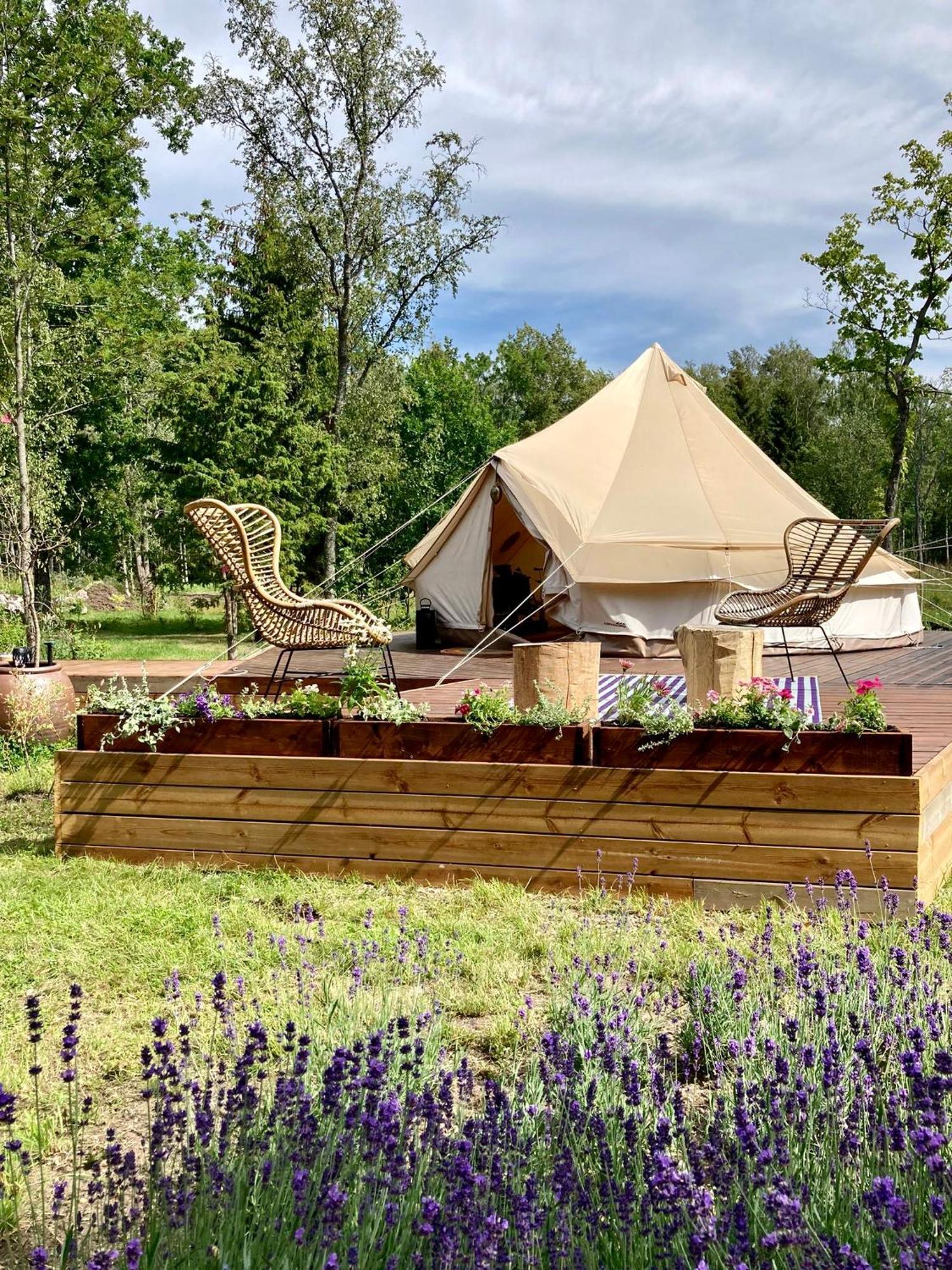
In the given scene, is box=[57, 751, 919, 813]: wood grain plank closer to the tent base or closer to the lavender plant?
the lavender plant

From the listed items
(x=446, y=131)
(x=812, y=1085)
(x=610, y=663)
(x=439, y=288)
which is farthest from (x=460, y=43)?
(x=812, y=1085)

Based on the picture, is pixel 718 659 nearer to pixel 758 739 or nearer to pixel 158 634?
pixel 758 739

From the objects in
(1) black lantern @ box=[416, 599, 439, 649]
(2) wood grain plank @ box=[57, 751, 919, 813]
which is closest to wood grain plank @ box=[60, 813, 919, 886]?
(2) wood grain plank @ box=[57, 751, 919, 813]

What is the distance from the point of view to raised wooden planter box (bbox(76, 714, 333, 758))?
3453 millimetres

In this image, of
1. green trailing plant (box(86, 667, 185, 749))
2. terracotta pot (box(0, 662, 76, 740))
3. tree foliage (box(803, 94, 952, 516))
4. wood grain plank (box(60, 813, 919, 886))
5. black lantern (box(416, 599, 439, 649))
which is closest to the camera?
wood grain plank (box(60, 813, 919, 886))

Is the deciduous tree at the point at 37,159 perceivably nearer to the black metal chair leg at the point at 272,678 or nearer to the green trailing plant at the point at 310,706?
the black metal chair leg at the point at 272,678

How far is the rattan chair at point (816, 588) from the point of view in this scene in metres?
5.61

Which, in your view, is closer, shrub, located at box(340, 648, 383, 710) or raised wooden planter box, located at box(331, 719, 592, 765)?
raised wooden planter box, located at box(331, 719, 592, 765)

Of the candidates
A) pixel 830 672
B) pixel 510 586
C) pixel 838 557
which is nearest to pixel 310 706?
pixel 838 557

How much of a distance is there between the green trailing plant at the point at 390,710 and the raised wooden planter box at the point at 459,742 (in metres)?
0.03

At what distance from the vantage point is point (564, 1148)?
59.5 inches

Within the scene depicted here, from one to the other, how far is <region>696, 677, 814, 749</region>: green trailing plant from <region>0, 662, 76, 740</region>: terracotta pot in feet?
12.0

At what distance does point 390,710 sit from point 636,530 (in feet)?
18.2

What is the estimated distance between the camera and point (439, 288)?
17.7 metres
